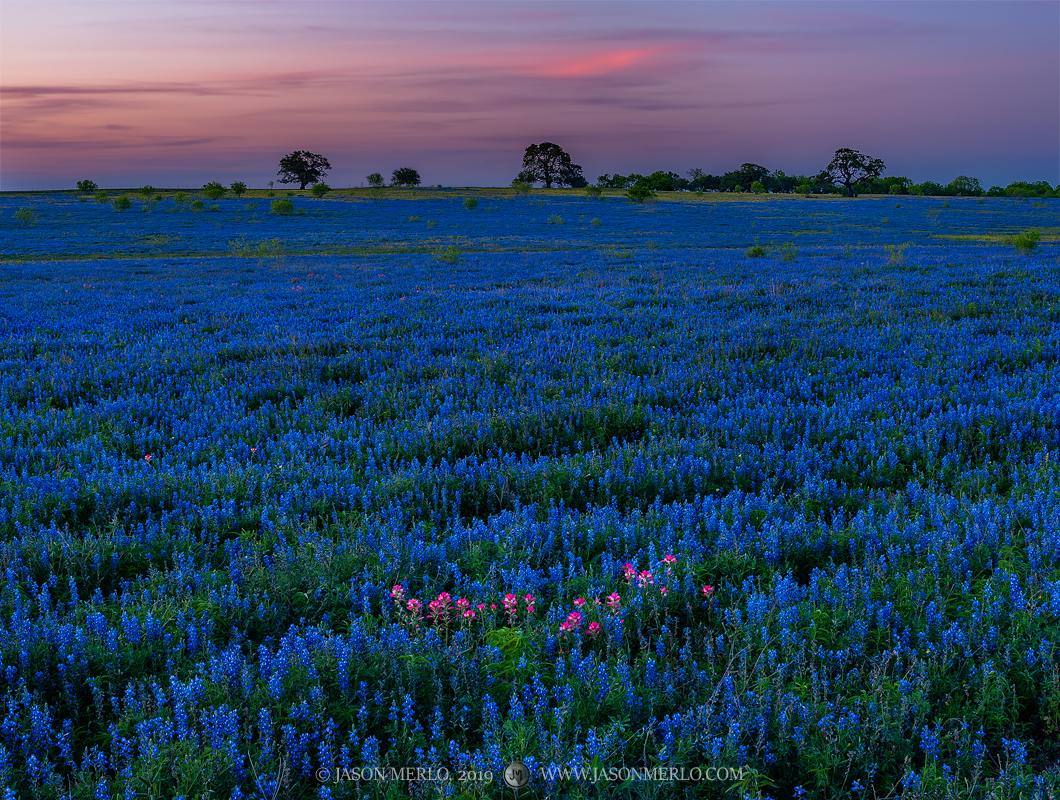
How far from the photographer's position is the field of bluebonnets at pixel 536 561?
2.40m

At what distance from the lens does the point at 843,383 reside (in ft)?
25.7

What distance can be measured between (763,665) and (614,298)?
12.5 metres

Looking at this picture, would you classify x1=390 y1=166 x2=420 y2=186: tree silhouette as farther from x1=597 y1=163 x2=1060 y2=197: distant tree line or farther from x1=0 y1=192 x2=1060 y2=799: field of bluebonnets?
x1=0 y1=192 x2=1060 y2=799: field of bluebonnets

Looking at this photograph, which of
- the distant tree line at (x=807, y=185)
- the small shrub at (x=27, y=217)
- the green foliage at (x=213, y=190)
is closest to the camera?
the small shrub at (x=27, y=217)

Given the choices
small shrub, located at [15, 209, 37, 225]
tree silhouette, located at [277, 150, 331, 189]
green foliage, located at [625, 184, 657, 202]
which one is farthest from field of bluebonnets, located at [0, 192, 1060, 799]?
tree silhouette, located at [277, 150, 331, 189]

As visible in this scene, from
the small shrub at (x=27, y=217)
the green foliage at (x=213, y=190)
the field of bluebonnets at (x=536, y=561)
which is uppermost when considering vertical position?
the green foliage at (x=213, y=190)

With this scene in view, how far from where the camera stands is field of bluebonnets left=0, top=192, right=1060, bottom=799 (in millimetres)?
2400

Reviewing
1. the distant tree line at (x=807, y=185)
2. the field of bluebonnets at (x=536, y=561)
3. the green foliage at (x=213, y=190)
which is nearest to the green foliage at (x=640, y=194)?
the distant tree line at (x=807, y=185)

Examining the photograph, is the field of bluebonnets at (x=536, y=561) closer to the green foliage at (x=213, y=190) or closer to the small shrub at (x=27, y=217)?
the small shrub at (x=27, y=217)

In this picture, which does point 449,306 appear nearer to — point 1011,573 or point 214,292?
point 214,292

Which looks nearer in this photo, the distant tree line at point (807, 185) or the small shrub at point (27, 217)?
the small shrub at point (27, 217)

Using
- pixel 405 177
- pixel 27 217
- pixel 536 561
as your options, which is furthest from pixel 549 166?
pixel 536 561

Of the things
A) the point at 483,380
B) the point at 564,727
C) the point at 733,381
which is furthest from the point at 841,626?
the point at 483,380

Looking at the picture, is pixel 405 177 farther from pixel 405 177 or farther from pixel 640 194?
pixel 640 194
